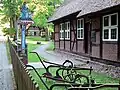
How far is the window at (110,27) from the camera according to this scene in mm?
14709

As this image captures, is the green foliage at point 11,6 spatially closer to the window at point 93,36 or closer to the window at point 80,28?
the window at point 80,28

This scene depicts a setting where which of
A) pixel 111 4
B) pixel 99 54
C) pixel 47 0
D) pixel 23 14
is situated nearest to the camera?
pixel 111 4

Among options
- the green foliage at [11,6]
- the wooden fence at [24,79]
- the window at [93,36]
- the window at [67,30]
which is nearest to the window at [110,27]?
the window at [93,36]

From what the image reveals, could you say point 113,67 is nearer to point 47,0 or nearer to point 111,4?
point 111,4

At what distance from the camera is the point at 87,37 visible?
20.5m

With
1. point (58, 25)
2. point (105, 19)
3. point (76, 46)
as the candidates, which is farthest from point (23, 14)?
point (58, 25)

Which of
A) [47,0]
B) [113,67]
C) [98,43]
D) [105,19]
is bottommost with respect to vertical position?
[113,67]

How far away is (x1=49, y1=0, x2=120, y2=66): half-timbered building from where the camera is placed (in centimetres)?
1436

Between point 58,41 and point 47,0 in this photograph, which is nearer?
point 58,41

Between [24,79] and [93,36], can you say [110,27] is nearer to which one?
[93,36]

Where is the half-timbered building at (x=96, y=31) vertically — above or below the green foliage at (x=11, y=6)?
below

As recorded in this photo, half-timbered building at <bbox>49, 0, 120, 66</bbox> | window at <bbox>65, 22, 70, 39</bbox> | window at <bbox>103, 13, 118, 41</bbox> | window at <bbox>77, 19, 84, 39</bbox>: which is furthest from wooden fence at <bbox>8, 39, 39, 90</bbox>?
window at <bbox>65, 22, 70, 39</bbox>

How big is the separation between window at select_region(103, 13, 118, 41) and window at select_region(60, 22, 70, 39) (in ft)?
30.2

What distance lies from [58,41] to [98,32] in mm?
12949
